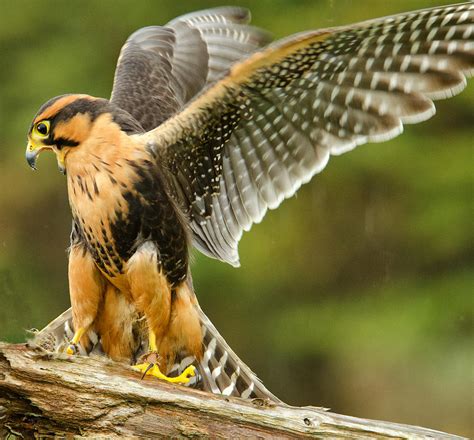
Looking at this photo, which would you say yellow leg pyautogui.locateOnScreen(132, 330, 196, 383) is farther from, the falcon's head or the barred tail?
the falcon's head

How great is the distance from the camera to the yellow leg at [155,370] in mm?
4484

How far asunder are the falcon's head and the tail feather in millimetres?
945

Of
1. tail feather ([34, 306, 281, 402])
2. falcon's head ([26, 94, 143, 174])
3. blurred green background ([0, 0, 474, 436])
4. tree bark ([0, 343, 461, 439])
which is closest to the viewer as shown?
tree bark ([0, 343, 461, 439])

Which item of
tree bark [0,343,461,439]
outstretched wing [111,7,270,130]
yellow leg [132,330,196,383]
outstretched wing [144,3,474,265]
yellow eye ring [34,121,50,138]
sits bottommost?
tree bark [0,343,461,439]

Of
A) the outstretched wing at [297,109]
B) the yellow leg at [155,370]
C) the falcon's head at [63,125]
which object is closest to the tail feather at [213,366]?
the yellow leg at [155,370]

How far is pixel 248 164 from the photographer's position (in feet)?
16.4

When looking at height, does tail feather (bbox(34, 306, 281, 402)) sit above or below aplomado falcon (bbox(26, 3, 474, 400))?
below

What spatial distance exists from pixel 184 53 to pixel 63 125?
1.94 metres

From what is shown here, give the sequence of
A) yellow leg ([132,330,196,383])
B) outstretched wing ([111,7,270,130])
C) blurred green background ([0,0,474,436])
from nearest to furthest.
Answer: yellow leg ([132,330,196,383]) < outstretched wing ([111,7,270,130]) < blurred green background ([0,0,474,436])

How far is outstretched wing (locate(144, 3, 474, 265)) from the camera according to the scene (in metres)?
4.30

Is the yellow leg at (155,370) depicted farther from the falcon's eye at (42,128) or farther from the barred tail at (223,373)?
the falcon's eye at (42,128)

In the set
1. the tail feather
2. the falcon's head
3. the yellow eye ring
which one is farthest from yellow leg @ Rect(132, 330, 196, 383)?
the yellow eye ring

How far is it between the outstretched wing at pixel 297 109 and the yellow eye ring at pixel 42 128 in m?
0.52

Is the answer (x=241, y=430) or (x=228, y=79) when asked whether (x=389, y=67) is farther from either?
(x=241, y=430)
